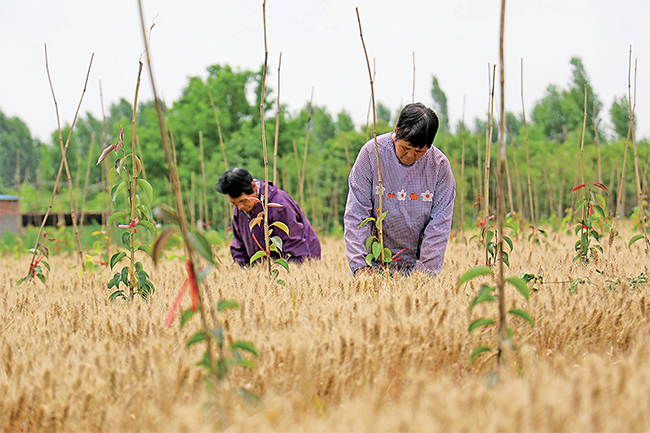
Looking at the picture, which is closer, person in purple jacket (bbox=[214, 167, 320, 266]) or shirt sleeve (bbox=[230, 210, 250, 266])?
person in purple jacket (bbox=[214, 167, 320, 266])

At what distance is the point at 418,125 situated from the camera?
2312mm

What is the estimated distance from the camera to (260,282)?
97.5 inches

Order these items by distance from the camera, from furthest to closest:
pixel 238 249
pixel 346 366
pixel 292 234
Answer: pixel 238 249
pixel 292 234
pixel 346 366

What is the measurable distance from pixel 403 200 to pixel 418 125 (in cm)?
54

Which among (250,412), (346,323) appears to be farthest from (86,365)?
(346,323)

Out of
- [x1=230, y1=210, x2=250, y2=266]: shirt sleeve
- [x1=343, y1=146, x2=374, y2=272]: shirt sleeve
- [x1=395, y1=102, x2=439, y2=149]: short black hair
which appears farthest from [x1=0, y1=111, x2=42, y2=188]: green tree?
[x1=395, y1=102, x2=439, y2=149]: short black hair

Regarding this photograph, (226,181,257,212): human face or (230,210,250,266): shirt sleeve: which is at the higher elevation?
(226,181,257,212): human face

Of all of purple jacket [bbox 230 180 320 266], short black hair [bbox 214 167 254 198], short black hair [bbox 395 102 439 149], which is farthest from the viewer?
purple jacket [bbox 230 180 320 266]

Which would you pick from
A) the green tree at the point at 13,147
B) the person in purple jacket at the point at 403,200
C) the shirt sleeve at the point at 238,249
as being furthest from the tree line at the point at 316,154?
the green tree at the point at 13,147

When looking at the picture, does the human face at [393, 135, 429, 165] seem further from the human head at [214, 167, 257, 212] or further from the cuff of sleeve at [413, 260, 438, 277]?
the human head at [214, 167, 257, 212]

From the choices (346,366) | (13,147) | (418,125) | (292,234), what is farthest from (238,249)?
(13,147)

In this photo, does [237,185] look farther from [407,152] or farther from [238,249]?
[407,152]

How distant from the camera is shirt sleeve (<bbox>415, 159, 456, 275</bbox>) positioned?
2.66 meters

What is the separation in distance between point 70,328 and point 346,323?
99cm
